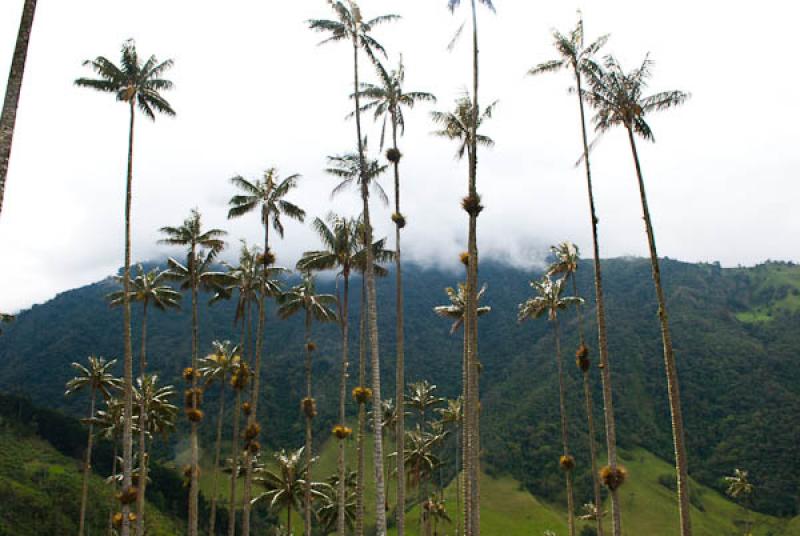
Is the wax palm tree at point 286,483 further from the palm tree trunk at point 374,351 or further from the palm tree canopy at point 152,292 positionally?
the palm tree trunk at point 374,351

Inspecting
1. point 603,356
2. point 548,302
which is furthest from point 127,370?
point 548,302

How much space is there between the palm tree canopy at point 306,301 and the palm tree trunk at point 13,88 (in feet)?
102

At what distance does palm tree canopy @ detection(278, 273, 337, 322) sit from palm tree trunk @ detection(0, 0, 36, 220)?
3107cm

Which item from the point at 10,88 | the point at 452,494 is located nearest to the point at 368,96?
the point at 10,88

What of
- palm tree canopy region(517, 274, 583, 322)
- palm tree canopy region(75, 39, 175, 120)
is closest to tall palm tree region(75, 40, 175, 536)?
palm tree canopy region(75, 39, 175, 120)

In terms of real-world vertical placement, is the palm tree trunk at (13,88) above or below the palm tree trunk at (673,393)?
above

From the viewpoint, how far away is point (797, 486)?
525 ft

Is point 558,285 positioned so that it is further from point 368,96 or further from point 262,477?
point 262,477

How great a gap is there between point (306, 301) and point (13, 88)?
107 ft

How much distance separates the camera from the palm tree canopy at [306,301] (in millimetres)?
46500

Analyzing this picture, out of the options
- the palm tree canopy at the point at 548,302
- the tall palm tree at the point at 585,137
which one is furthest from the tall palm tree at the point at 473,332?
the palm tree canopy at the point at 548,302

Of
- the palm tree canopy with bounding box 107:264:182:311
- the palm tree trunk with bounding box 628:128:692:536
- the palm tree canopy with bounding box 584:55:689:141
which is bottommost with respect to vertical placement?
the palm tree trunk with bounding box 628:128:692:536

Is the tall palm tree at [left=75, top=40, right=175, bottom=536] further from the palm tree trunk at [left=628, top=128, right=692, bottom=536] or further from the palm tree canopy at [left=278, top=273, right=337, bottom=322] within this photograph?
the palm tree trunk at [left=628, top=128, right=692, bottom=536]

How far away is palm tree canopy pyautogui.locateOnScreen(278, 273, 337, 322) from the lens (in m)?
46.5
